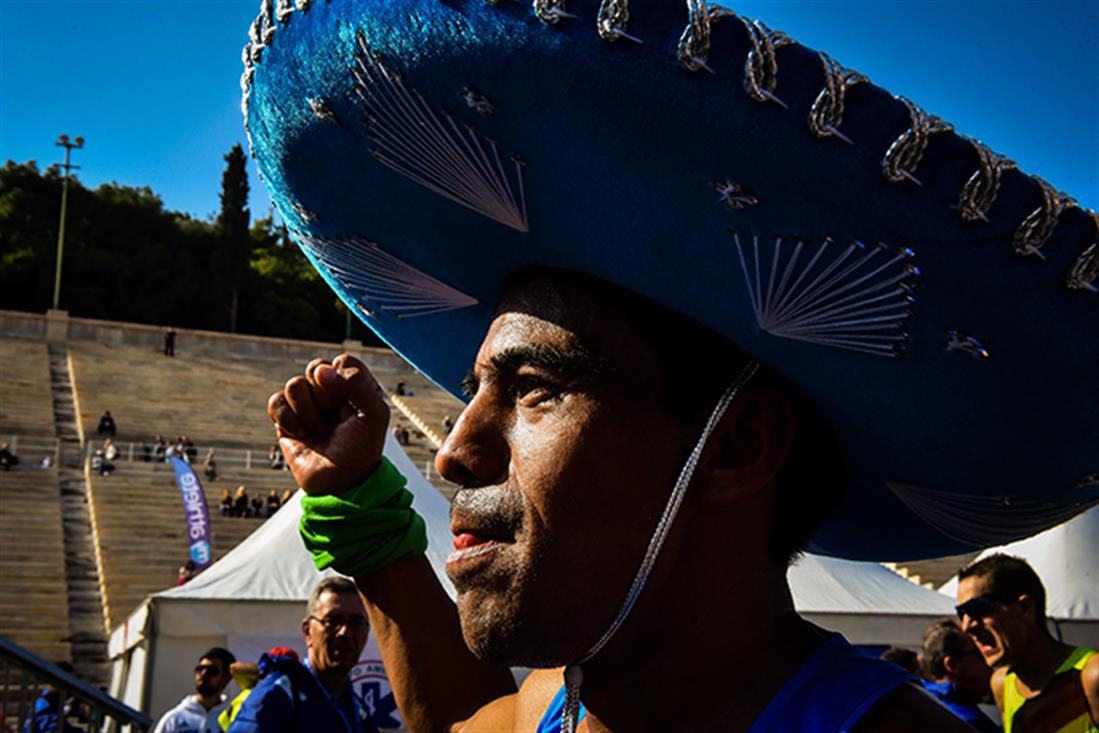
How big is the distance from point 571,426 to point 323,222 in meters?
0.60

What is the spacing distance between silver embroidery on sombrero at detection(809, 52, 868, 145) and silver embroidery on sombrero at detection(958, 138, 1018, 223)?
0.14 m

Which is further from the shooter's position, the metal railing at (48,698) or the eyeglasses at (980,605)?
the metal railing at (48,698)

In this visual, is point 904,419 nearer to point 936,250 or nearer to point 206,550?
point 936,250

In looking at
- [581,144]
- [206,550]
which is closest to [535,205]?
[581,144]

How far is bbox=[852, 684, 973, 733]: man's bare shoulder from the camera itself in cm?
136

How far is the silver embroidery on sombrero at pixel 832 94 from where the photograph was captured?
1205mm

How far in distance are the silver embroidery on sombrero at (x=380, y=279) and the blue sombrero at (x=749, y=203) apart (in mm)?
75

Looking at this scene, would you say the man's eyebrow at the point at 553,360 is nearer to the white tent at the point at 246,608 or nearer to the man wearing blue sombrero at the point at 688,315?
the man wearing blue sombrero at the point at 688,315

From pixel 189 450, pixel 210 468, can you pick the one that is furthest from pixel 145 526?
pixel 189 450

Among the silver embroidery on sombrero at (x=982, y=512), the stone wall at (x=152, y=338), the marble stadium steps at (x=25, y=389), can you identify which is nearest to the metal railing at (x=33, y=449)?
the marble stadium steps at (x=25, y=389)

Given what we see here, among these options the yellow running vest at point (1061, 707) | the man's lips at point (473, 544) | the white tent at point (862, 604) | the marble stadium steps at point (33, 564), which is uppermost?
the man's lips at point (473, 544)

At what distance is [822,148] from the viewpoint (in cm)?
124

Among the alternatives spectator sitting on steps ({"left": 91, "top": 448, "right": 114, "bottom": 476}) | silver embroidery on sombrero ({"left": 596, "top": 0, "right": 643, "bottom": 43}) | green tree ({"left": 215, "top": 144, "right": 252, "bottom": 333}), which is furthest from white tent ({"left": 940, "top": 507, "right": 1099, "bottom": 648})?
green tree ({"left": 215, "top": 144, "right": 252, "bottom": 333})

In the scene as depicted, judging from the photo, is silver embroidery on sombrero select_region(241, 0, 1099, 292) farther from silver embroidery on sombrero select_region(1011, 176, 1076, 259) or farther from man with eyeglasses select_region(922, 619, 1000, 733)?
man with eyeglasses select_region(922, 619, 1000, 733)
